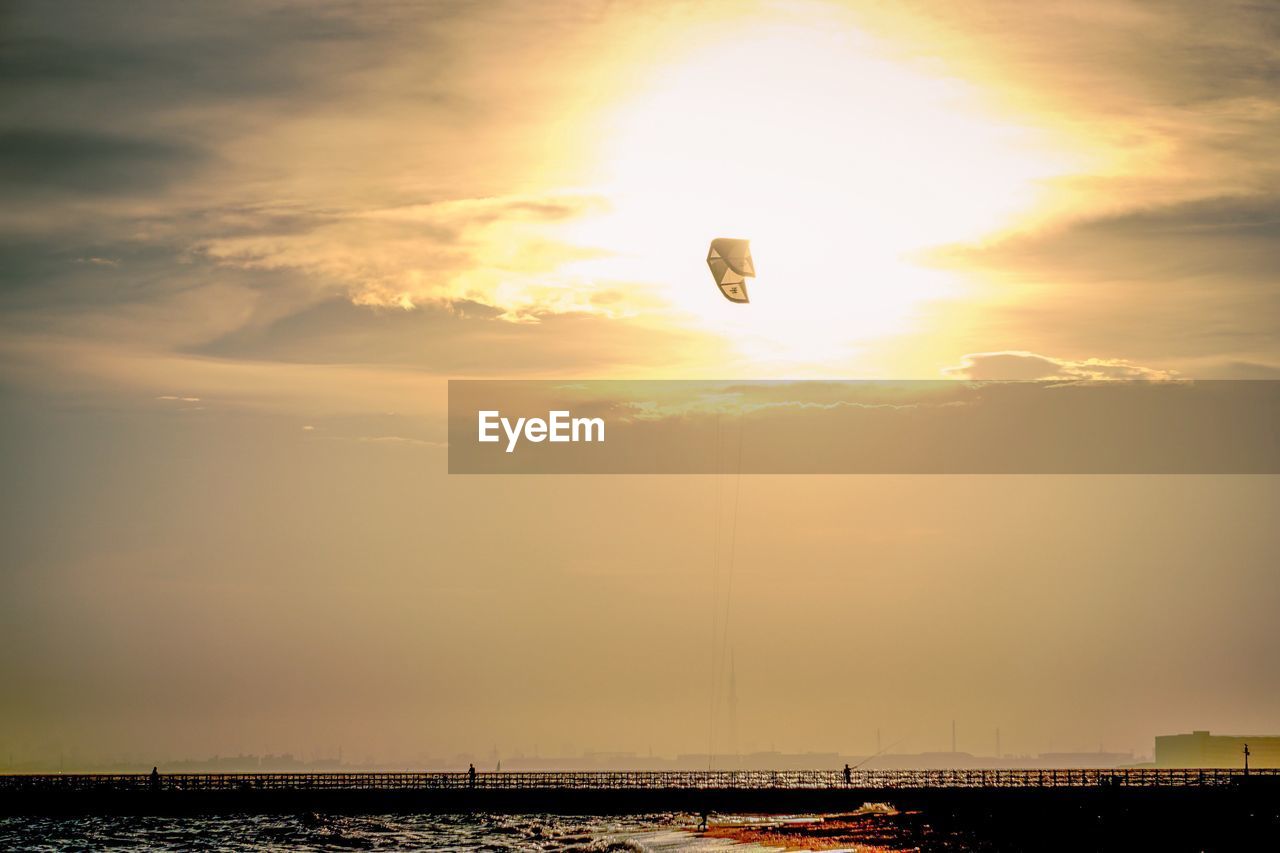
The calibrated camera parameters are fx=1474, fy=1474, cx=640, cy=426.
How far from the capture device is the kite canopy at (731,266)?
57625mm

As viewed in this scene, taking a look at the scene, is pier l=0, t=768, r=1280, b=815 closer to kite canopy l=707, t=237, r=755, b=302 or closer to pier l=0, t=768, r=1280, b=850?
pier l=0, t=768, r=1280, b=850

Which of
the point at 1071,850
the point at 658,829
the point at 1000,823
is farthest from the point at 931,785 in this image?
the point at 1071,850

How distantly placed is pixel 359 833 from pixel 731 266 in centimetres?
3377

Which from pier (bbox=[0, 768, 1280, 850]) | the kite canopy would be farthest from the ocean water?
the kite canopy

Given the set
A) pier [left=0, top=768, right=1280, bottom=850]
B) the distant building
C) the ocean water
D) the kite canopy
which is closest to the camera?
the kite canopy

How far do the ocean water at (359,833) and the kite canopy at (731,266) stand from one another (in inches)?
827

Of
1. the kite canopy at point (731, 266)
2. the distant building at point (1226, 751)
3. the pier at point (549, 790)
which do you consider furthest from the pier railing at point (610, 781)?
the distant building at point (1226, 751)

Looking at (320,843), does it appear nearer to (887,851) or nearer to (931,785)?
(887,851)

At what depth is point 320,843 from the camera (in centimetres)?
6512

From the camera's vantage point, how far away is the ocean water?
6103cm

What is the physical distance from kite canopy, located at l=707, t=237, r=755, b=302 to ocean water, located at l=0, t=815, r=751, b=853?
2101cm

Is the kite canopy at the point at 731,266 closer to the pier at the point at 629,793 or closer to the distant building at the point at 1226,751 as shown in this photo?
the pier at the point at 629,793

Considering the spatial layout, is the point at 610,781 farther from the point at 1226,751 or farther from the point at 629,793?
the point at 1226,751

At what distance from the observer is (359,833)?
71000 millimetres
